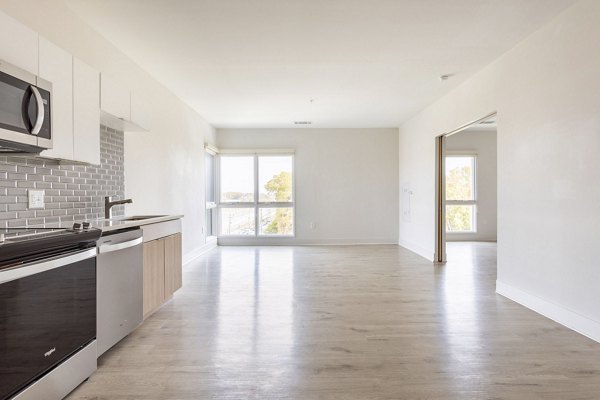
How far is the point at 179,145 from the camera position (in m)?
5.35

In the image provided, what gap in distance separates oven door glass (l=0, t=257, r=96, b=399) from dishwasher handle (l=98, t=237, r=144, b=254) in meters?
0.11

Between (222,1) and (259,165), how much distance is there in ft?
17.2

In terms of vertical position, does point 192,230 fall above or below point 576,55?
below

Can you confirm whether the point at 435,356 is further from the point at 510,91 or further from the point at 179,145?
the point at 179,145

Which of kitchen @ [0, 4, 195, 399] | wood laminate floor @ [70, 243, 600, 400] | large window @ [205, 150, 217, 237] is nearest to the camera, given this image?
kitchen @ [0, 4, 195, 399]

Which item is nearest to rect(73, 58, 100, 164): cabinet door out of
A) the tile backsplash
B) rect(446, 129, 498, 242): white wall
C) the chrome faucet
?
the tile backsplash

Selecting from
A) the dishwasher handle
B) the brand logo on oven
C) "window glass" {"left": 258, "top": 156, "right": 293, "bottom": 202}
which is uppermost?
"window glass" {"left": 258, "top": 156, "right": 293, "bottom": 202}

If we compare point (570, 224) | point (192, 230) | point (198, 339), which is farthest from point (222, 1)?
point (192, 230)

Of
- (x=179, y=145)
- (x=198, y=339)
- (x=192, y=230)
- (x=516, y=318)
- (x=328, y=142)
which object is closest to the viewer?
(x=198, y=339)

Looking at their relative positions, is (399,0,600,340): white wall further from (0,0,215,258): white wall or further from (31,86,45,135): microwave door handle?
(0,0,215,258): white wall

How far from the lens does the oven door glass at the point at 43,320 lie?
1.48 m

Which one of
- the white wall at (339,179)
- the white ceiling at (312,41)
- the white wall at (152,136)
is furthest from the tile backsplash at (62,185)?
the white wall at (339,179)

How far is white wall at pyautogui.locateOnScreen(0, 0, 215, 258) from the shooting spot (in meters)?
2.60

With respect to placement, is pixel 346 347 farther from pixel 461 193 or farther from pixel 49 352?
pixel 461 193
